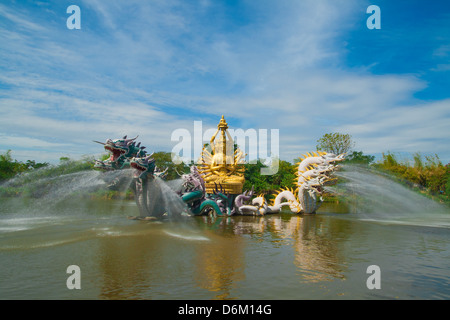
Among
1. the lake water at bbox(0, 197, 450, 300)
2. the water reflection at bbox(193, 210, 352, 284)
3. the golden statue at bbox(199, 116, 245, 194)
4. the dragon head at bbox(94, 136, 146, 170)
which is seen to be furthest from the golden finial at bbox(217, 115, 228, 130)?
the lake water at bbox(0, 197, 450, 300)

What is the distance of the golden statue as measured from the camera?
18375 mm

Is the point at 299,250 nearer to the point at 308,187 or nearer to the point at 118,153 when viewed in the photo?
the point at 118,153

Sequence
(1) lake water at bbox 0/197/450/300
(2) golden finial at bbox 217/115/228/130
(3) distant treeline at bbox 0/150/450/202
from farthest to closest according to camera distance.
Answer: (3) distant treeline at bbox 0/150/450/202, (2) golden finial at bbox 217/115/228/130, (1) lake water at bbox 0/197/450/300

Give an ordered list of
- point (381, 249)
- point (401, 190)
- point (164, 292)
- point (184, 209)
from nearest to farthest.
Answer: point (164, 292) < point (381, 249) < point (184, 209) < point (401, 190)

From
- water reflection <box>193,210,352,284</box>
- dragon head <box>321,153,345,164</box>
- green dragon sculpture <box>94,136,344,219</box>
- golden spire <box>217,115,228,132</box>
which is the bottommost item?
water reflection <box>193,210,352,284</box>

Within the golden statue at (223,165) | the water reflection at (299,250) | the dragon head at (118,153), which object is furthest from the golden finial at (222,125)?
the water reflection at (299,250)

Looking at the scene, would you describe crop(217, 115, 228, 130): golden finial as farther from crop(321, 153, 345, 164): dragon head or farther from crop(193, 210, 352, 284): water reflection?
crop(193, 210, 352, 284): water reflection

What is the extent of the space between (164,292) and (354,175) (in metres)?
15.2

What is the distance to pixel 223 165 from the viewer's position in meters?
19.2

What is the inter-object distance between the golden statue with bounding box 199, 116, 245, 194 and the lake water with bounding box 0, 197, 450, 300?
7343 millimetres

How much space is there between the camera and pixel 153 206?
45.7 feet
